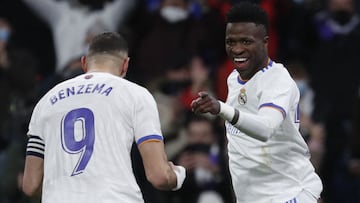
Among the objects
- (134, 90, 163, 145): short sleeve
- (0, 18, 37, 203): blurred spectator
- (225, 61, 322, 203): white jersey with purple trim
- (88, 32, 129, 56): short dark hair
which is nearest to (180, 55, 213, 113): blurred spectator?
(0, 18, 37, 203): blurred spectator

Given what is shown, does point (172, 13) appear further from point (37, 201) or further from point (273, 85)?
point (273, 85)

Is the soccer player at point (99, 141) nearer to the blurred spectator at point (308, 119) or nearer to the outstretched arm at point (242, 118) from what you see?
the outstretched arm at point (242, 118)

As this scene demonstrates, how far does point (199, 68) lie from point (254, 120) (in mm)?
5949

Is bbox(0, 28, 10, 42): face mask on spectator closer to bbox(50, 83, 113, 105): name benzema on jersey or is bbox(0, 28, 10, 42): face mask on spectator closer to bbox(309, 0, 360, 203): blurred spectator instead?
bbox(309, 0, 360, 203): blurred spectator

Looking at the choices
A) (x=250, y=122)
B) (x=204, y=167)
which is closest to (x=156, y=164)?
(x=250, y=122)

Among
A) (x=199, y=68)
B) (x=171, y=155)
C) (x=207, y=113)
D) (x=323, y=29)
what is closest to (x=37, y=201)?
(x=171, y=155)

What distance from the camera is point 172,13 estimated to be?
14.0 metres

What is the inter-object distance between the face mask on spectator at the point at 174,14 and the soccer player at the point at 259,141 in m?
5.15

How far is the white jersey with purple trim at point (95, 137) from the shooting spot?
26.1 feet

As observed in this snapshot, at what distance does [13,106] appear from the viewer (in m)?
13.7

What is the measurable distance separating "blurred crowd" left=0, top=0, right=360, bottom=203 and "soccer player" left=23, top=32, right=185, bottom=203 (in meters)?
4.27

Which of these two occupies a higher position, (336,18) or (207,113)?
(336,18)

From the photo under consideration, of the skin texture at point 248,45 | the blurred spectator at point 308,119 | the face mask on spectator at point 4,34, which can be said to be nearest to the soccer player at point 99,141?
the skin texture at point 248,45

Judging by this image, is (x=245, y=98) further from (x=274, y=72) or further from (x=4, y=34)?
(x=4, y=34)
